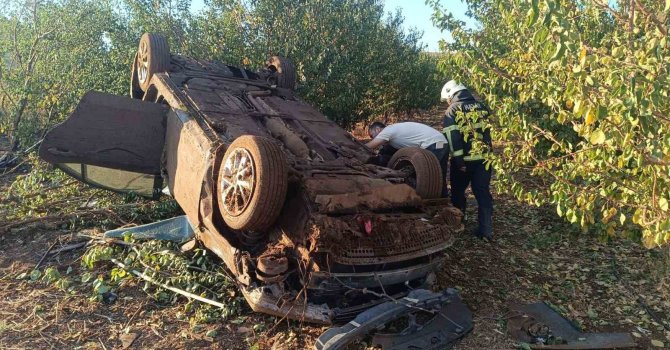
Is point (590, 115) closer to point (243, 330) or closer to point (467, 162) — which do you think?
point (243, 330)

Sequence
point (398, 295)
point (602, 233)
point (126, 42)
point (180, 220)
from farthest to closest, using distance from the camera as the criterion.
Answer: point (126, 42), point (180, 220), point (602, 233), point (398, 295)

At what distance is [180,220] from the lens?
482 cm

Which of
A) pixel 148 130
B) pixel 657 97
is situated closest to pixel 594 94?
pixel 657 97

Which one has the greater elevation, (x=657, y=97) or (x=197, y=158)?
(x=657, y=97)

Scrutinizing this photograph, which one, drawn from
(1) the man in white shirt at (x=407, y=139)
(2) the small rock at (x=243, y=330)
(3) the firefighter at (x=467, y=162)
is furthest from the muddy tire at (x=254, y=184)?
(3) the firefighter at (x=467, y=162)

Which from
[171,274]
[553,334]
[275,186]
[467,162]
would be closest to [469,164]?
[467,162]

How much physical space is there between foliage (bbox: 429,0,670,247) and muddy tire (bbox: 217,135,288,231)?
152cm

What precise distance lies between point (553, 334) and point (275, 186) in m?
2.34

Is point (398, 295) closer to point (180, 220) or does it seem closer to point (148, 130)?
point (180, 220)

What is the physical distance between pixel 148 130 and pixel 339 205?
2580mm

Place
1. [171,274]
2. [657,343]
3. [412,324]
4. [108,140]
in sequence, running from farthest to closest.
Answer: [108,140] → [171,274] → [657,343] → [412,324]

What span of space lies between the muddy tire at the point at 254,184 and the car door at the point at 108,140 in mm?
1858

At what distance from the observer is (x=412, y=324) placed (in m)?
3.48

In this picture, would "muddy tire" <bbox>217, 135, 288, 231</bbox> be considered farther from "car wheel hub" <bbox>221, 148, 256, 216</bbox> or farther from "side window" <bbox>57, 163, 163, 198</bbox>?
"side window" <bbox>57, 163, 163, 198</bbox>
